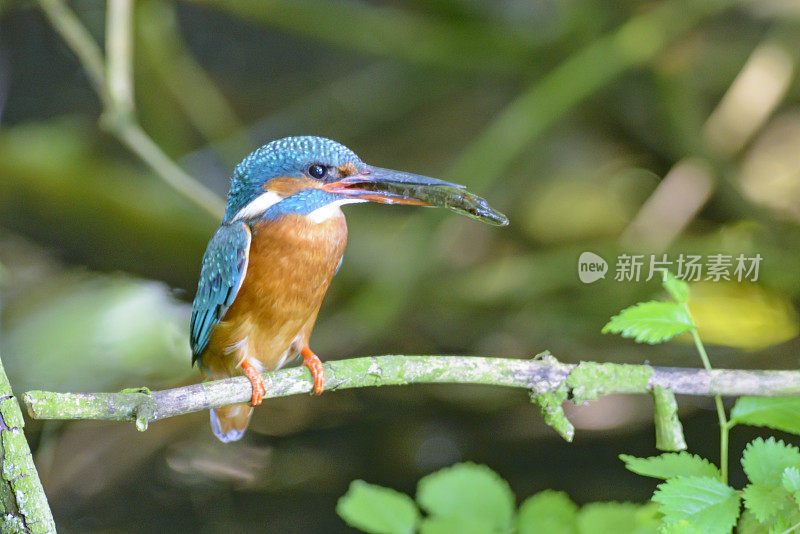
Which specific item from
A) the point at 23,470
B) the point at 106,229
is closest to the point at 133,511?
the point at 106,229

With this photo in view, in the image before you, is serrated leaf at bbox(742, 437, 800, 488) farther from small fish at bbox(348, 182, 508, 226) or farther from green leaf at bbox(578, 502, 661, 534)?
small fish at bbox(348, 182, 508, 226)

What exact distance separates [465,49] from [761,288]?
5.95 ft

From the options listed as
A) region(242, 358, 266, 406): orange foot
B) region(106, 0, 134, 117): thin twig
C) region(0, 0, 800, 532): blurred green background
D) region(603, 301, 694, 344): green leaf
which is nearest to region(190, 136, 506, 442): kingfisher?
region(242, 358, 266, 406): orange foot

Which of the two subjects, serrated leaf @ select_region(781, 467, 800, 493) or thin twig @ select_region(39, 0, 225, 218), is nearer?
serrated leaf @ select_region(781, 467, 800, 493)

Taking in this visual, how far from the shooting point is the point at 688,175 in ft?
12.6

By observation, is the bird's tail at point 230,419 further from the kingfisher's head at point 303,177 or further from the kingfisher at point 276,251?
the kingfisher's head at point 303,177

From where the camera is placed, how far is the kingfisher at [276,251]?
3.70 feet

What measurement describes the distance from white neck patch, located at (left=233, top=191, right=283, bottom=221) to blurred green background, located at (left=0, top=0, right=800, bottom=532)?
665 mm

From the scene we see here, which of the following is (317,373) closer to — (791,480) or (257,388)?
(257,388)

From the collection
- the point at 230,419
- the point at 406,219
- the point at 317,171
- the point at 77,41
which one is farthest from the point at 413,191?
the point at 406,219

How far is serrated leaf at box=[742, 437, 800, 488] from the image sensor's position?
971 millimetres

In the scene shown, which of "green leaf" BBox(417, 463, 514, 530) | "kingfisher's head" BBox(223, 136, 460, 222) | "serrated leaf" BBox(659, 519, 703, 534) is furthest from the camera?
"green leaf" BBox(417, 463, 514, 530)

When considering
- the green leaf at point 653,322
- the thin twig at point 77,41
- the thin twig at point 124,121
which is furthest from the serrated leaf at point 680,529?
the thin twig at point 77,41

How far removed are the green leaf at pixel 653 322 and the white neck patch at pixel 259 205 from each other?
21.7 inches
